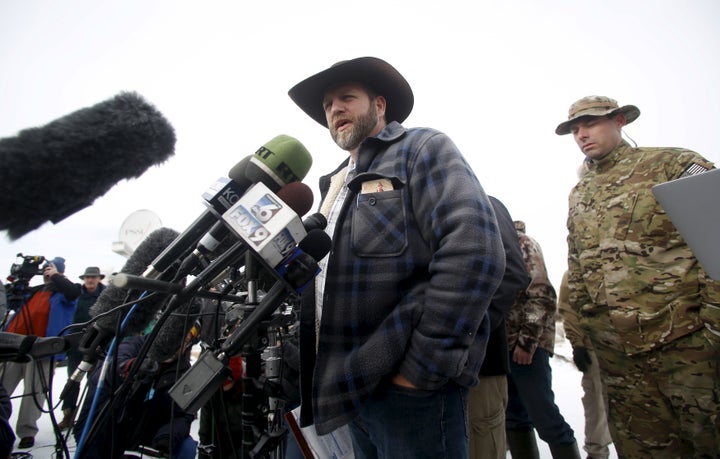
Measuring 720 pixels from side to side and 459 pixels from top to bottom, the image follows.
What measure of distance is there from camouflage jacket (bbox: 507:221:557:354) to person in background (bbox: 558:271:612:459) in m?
0.39

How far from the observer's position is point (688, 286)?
1.76 meters

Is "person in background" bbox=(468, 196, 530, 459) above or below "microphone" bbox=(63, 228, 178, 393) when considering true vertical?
below

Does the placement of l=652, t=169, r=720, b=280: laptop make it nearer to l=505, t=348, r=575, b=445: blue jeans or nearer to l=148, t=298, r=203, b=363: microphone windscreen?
l=505, t=348, r=575, b=445: blue jeans

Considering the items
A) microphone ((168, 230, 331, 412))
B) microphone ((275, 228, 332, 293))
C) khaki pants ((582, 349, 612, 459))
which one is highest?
microphone ((275, 228, 332, 293))

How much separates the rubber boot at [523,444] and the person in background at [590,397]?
2.13ft

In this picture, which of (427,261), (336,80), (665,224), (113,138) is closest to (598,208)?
(665,224)

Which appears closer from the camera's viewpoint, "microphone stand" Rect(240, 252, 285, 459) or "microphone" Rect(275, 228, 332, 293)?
"microphone" Rect(275, 228, 332, 293)

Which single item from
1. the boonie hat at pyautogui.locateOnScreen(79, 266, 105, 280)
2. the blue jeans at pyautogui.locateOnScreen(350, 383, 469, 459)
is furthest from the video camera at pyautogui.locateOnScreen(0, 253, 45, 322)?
the blue jeans at pyautogui.locateOnScreen(350, 383, 469, 459)

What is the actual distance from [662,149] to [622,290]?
0.90 m

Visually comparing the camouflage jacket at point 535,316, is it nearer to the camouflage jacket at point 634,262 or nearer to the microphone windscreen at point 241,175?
the camouflage jacket at point 634,262

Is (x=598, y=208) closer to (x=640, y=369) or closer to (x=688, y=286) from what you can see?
(x=688, y=286)

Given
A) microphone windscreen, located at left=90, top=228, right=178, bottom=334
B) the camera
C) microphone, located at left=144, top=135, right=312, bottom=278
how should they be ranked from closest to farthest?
microphone, located at left=144, top=135, right=312, bottom=278 → microphone windscreen, located at left=90, top=228, right=178, bottom=334 → the camera

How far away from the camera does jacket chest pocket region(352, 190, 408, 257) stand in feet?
3.92

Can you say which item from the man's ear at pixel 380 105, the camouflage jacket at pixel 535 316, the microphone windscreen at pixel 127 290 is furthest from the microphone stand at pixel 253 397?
the camouflage jacket at pixel 535 316
